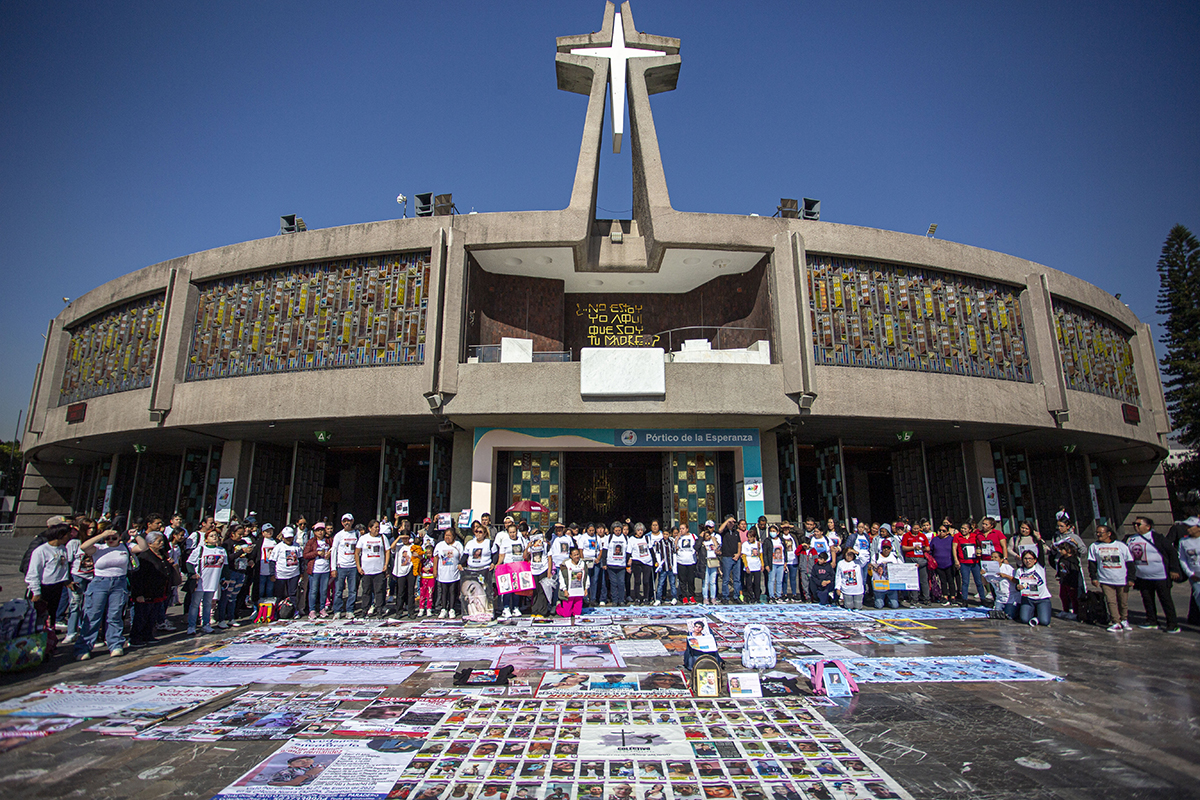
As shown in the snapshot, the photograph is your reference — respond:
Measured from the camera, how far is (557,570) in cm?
1205

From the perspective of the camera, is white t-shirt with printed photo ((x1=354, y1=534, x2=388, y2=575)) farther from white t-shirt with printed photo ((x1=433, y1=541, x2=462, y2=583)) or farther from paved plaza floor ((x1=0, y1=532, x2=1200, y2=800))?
paved plaza floor ((x1=0, y1=532, x2=1200, y2=800))

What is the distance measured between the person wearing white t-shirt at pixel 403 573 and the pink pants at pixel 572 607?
117 inches

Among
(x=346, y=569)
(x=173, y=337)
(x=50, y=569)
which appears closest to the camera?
(x=50, y=569)

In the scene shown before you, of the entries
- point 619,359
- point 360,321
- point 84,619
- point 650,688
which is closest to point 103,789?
point 650,688

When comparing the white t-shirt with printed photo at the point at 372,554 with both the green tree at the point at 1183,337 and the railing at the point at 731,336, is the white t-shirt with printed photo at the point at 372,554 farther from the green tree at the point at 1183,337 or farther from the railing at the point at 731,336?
the green tree at the point at 1183,337

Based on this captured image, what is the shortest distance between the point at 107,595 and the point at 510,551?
6.05 meters

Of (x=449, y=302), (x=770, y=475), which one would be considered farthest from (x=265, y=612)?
(x=770, y=475)

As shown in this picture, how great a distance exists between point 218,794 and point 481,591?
24.1ft

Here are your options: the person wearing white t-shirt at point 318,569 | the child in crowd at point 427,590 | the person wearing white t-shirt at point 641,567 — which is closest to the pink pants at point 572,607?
the person wearing white t-shirt at point 641,567

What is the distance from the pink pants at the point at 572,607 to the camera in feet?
37.5

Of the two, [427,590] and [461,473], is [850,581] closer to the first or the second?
[427,590]

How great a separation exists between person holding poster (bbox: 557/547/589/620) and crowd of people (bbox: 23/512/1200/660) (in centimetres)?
3

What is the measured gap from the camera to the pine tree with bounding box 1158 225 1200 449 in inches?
1347

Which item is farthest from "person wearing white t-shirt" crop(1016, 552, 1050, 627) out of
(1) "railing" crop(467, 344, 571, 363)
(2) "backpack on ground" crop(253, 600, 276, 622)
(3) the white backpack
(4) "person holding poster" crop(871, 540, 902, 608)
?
(2) "backpack on ground" crop(253, 600, 276, 622)
